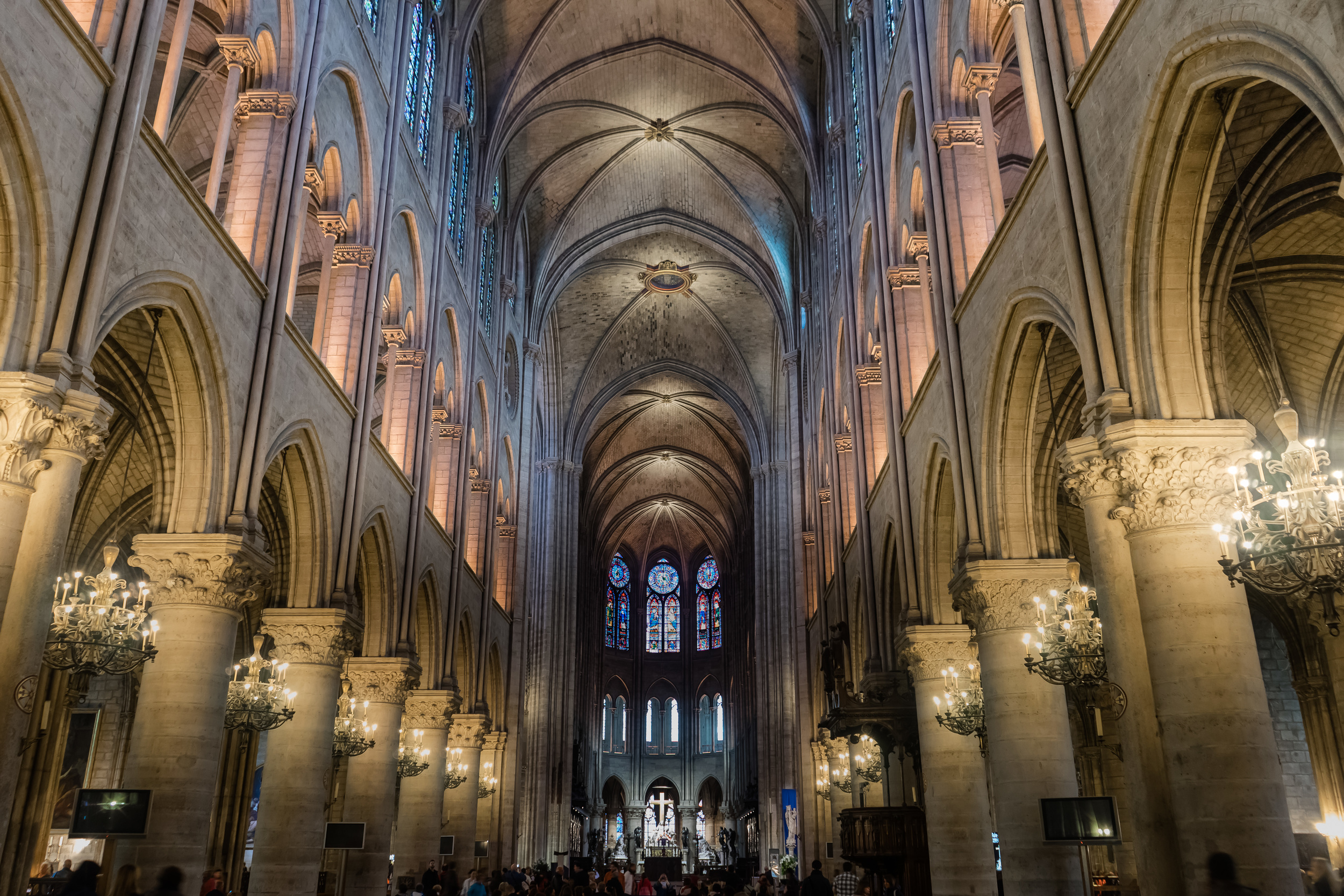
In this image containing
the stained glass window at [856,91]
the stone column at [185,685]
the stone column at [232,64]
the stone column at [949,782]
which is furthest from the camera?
the stained glass window at [856,91]

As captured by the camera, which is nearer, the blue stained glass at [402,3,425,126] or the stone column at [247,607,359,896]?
the stone column at [247,607,359,896]

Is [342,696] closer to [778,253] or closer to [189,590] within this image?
[189,590]

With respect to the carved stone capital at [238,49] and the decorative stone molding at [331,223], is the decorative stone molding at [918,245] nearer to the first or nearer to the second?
the decorative stone molding at [331,223]

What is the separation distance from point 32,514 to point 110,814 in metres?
3.21

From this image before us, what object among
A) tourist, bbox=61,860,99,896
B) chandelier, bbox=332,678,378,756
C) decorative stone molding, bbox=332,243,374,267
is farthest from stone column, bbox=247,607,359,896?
tourist, bbox=61,860,99,896

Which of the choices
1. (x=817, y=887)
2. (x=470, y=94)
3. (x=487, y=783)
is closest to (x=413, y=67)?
(x=470, y=94)

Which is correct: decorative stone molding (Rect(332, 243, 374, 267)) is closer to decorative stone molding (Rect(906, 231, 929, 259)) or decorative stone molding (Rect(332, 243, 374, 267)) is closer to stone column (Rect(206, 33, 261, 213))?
stone column (Rect(206, 33, 261, 213))

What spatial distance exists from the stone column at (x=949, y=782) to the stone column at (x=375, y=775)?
8.03 meters

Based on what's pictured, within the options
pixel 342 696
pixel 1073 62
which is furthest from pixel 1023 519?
pixel 342 696

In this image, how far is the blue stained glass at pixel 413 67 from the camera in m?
19.2

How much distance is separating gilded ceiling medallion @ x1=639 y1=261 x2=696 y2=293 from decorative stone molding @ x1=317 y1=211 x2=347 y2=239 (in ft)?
70.5

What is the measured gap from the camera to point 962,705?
13836 millimetres

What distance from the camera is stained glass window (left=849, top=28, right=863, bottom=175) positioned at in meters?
20.8

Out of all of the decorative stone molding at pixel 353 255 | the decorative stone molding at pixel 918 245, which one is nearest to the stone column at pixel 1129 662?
the decorative stone molding at pixel 918 245
